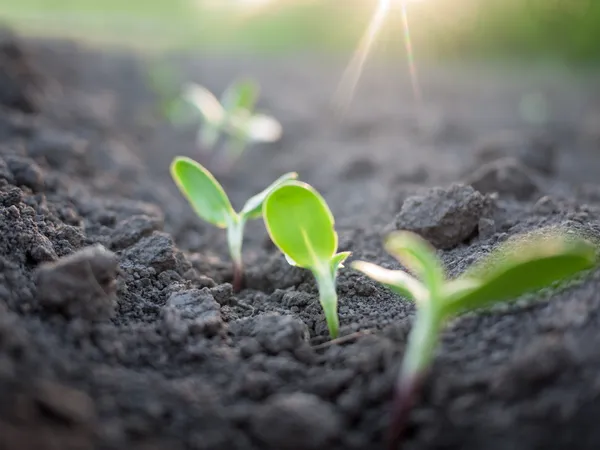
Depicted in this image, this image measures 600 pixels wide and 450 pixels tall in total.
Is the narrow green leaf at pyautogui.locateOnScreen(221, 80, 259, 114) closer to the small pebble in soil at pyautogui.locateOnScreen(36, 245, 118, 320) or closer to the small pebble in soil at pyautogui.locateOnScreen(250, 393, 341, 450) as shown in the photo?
the small pebble in soil at pyautogui.locateOnScreen(36, 245, 118, 320)

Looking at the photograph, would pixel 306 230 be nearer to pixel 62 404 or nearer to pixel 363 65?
pixel 62 404

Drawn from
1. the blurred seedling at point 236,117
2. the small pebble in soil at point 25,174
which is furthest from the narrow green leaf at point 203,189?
the blurred seedling at point 236,117

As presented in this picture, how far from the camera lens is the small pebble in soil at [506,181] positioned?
5.65ft

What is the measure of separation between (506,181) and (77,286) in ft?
4.20

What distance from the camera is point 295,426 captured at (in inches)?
29.5

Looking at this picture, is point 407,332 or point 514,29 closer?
point 407,332

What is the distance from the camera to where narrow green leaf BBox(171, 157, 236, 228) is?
1.30 metres

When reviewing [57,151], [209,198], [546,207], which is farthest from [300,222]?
[57,151]

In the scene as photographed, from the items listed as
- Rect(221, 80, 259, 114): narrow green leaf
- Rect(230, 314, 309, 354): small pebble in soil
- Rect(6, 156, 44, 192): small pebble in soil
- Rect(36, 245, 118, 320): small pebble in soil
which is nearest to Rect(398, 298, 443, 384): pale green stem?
Rect(230, 314, 309, 354): small pebble in soil

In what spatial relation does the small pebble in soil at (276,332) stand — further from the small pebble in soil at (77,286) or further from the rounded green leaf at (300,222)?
the small pebble in soil at (77,286)

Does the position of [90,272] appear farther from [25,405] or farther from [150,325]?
[25,405]

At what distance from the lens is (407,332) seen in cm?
98

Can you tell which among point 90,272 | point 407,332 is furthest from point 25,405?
point 407,332

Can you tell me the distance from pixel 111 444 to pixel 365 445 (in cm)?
33
